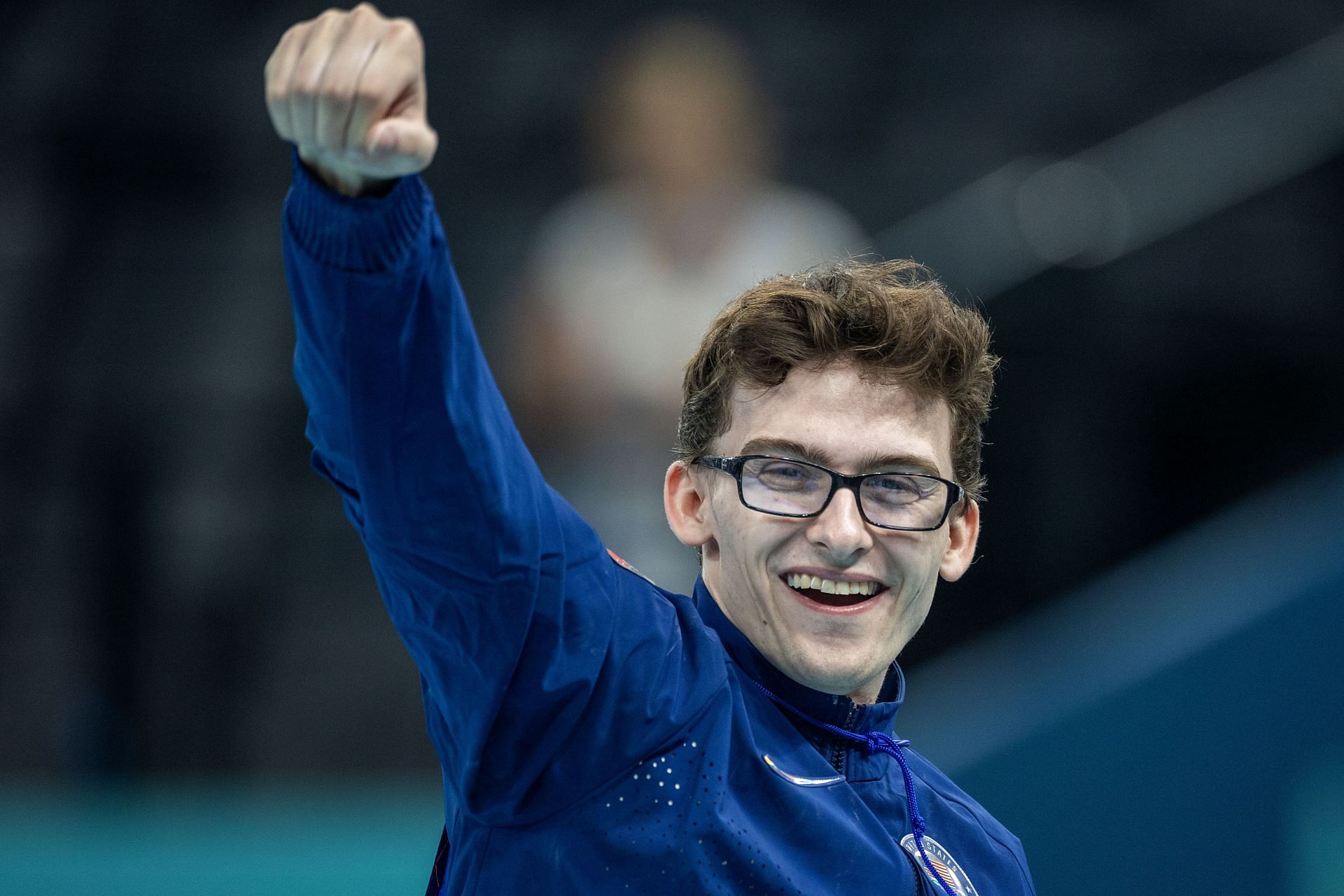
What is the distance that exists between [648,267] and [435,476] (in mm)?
2826

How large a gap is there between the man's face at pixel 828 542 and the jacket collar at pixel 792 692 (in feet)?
0.04

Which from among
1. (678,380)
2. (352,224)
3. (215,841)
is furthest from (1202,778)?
(352,224)

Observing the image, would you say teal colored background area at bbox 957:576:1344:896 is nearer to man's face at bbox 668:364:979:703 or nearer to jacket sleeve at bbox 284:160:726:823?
man's face at bbox 668:364:979:703

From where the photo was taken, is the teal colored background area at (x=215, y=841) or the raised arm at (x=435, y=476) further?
the teal colored background area at (x=215, y=841)

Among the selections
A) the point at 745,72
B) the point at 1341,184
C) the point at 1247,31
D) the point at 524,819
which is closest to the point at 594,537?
the point at 524,819

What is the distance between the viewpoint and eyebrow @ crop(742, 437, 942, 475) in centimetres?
191

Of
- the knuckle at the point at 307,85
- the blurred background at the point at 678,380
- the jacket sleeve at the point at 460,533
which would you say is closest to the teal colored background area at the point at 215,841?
the blurred background at the point at 678,380

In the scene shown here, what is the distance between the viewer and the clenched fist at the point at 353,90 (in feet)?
4.04

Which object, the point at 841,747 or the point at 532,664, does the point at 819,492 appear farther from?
the point at 532,664

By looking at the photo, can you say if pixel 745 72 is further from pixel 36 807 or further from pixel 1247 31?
pixel 36 807

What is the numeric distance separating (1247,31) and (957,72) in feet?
3.51

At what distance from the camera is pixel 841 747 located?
1968mm

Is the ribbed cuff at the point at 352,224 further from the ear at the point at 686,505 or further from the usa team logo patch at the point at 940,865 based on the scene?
the usa team logo patch at the point at 940,865

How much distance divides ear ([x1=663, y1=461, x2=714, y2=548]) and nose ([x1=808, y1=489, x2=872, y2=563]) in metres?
0.20
